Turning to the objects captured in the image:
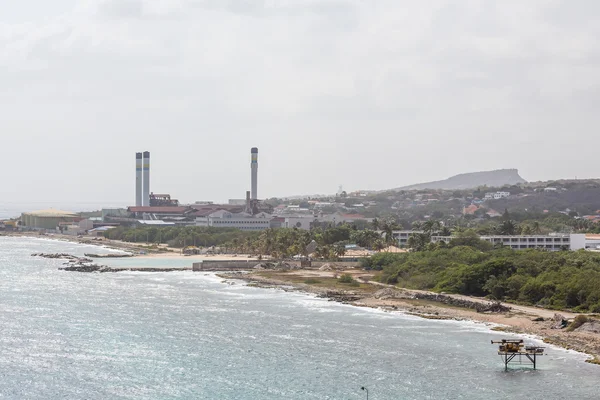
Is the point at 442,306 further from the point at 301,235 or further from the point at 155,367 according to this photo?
the point at 301,235

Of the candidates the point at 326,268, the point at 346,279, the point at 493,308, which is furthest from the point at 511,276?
the point at 326,268

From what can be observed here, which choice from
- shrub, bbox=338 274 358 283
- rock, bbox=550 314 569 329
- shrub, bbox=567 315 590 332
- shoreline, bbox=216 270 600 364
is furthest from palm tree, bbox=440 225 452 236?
shrub, bbox=567 315 590 332

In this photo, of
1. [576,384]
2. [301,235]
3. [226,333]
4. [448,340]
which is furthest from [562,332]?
[301,235]

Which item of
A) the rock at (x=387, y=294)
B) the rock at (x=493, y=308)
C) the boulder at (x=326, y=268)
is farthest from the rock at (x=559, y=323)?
the boulder at (x=326, y=268)

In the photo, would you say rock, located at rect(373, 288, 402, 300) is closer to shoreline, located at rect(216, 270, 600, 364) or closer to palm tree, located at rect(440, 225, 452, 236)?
shoreline, located at rect(216, 270, 600, 364)

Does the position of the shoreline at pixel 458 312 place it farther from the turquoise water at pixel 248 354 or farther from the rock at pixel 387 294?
the turquoise water at pixel 248 354

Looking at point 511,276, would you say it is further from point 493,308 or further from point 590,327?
point 590,327
